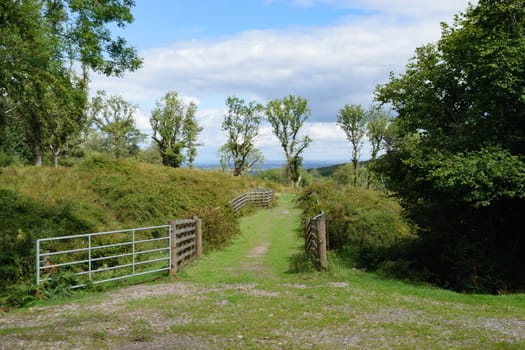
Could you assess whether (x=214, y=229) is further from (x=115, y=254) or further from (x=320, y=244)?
(x=320, y=244)

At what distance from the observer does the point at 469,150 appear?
12953 mm

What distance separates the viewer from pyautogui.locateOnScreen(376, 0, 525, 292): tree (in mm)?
11359

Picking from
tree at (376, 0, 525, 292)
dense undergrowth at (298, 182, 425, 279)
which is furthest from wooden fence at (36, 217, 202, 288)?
tree at (376, 0, 525, 292)

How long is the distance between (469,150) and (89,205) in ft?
44.9

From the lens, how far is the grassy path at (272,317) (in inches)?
244

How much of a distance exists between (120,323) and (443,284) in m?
10.1

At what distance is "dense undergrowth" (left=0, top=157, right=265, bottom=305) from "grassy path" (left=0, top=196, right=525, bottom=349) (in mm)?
2665

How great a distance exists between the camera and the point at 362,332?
21.9 ft


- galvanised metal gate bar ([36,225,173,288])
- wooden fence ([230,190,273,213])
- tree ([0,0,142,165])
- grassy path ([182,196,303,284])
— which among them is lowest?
grassy path ([182,196,303,284])

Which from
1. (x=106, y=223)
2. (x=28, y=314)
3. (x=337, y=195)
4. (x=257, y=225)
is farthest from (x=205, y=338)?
(x=337, y=195)

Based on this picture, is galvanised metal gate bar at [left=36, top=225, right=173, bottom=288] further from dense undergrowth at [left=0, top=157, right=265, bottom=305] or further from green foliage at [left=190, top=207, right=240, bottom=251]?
green foliage at [left=190, top=207, right=240, bottom=251]

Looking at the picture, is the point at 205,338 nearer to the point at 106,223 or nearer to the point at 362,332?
the point at 362,332

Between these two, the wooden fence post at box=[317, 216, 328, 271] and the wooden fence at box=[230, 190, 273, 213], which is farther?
the wooden fence at box=[230, 190, 273, 213]

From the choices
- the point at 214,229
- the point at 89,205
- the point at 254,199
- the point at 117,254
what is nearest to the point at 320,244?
the point at 214,229
